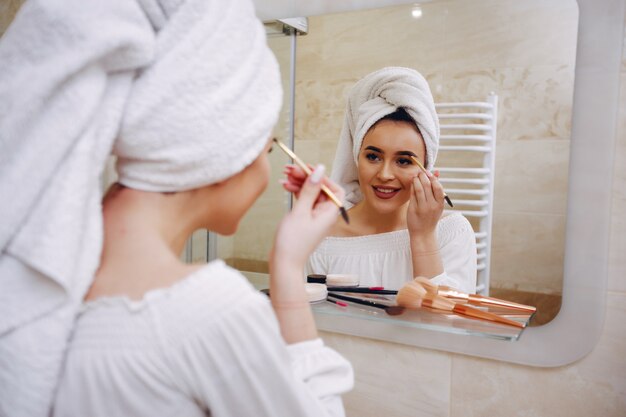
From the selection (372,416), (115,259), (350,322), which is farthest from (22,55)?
(372,416)

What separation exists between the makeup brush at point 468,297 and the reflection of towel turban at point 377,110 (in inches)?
8.0

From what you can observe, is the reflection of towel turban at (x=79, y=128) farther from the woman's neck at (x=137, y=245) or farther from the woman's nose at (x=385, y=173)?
the woman's nose at (x=385, y=173)

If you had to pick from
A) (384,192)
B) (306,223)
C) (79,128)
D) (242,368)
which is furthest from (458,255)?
(79,128)

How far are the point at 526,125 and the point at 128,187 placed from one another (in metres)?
0.66

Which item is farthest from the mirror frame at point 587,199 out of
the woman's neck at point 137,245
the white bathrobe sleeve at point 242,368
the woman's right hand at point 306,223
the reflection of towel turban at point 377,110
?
the woman's neck at point 137,245

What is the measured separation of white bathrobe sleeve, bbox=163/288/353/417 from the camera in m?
0.53

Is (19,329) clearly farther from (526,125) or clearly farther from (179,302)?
(526,125)

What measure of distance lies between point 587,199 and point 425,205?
0.26m

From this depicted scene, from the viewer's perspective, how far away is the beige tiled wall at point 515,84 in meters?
0.92

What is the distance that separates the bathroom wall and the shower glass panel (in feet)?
0.77

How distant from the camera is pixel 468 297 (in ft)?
3.26

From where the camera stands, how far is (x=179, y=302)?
54 centimetres

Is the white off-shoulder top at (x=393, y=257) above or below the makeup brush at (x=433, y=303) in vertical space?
above

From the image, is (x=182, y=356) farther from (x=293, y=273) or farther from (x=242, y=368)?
(x=293, y=273)
